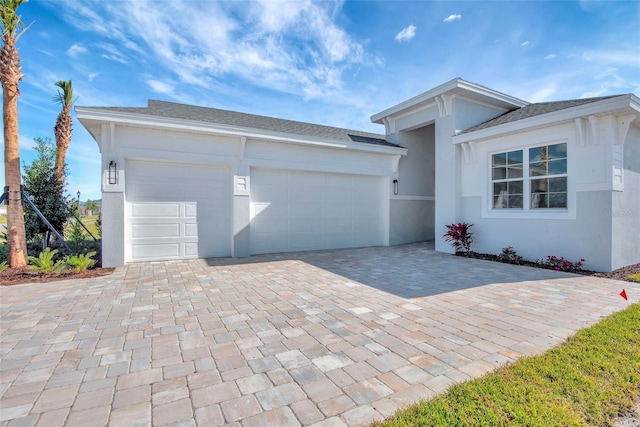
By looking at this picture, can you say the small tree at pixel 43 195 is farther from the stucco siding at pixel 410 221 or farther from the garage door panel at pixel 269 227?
the stucco siding at pixel 410 221

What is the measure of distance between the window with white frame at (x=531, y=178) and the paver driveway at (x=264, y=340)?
7.08 feet

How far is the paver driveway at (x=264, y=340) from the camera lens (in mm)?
2025

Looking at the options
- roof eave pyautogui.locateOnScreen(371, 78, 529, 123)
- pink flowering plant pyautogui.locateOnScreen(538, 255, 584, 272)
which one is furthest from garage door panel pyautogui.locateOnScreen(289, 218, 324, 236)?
pink flowering plant pyautogui.locateOnScreen(538, 255, 584, 272)

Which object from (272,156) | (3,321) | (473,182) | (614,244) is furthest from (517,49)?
(3,321)

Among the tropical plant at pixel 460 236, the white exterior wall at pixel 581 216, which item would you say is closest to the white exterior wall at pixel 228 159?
the tropical plant at pixel 460 236

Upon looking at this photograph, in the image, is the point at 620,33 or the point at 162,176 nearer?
the point at 620,33

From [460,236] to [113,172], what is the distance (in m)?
9.07

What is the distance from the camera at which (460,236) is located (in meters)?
8.36

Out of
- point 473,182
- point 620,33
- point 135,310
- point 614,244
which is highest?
point 620,33

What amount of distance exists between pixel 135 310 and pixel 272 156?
5479 mm

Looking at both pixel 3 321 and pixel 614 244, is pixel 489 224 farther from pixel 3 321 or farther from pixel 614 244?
pixel 3 321

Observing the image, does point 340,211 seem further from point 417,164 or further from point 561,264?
point 561,264

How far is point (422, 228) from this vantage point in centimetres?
1129

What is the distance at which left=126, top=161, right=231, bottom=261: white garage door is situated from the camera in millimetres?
7188
